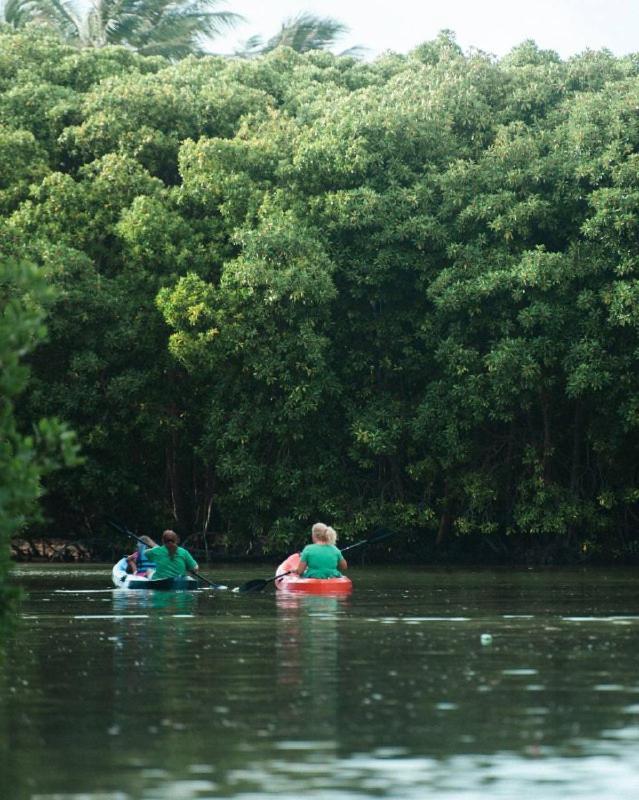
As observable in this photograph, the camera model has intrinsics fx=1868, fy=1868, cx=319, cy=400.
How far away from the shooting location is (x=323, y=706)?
11.5 meters

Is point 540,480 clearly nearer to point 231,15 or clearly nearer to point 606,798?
point 231,15

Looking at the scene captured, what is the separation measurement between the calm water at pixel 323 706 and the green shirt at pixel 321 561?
6.77 m

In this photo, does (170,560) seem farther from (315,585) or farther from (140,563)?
(315,585)

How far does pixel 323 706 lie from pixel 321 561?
59.4 ft

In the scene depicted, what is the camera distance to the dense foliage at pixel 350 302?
143 ft

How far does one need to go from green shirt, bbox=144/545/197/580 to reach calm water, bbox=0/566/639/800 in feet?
30.4

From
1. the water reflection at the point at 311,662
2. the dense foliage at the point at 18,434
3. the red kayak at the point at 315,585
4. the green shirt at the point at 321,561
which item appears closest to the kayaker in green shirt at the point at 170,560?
the red kayak at the point at 315,585

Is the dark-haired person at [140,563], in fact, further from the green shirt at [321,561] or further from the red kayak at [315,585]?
the green shirt at [321,561]

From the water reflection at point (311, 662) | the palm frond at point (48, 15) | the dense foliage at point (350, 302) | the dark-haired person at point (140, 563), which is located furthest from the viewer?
the palm frond at point (48, 15)

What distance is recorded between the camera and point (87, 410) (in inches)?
1860

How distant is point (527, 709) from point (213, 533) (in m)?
39.2

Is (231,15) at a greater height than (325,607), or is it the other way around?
(231,15)

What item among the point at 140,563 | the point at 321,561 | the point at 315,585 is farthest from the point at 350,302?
the point at 315,585

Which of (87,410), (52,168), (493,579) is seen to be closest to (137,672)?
(493,579)
